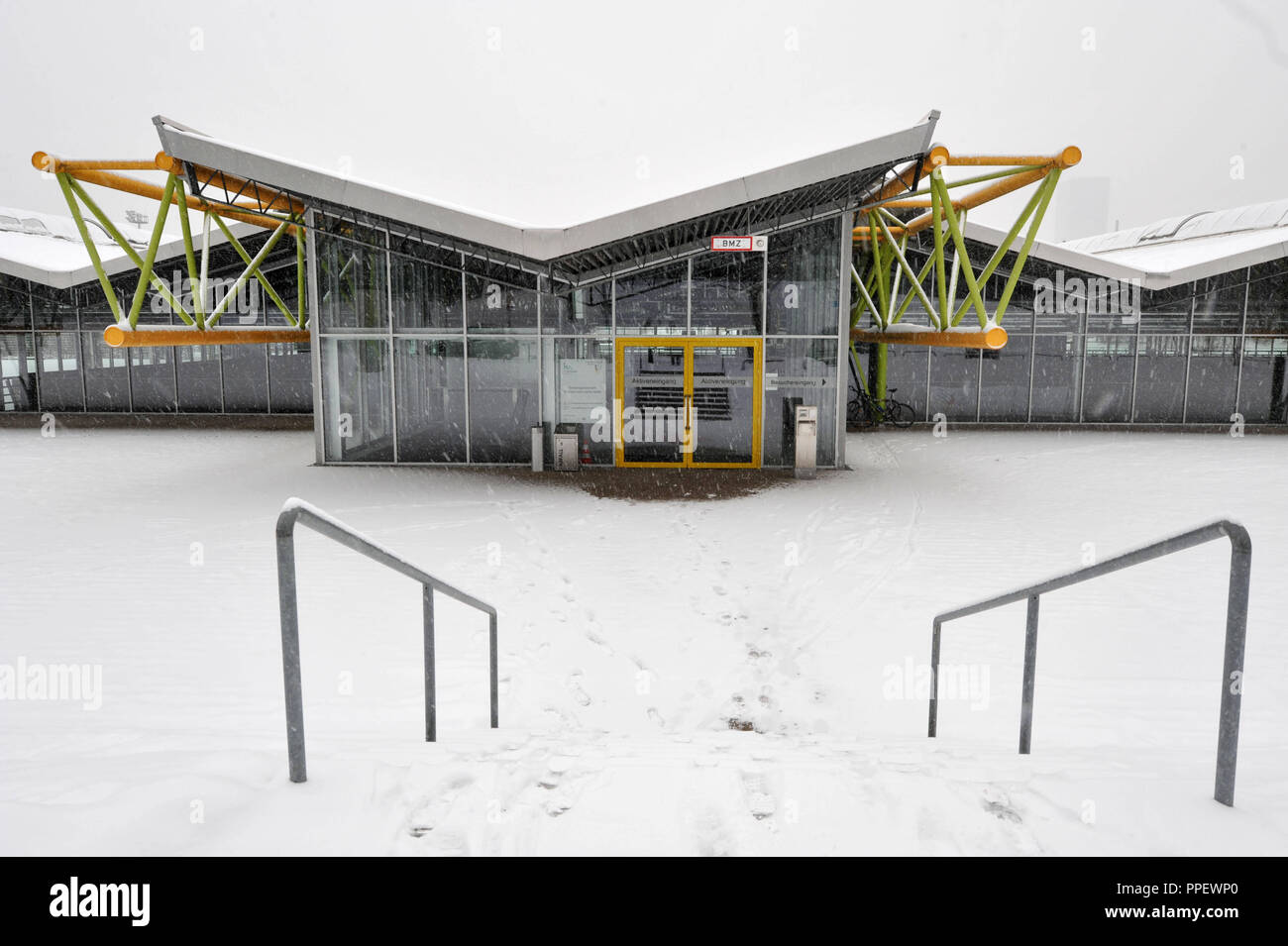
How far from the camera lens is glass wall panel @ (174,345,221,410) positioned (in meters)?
19.9

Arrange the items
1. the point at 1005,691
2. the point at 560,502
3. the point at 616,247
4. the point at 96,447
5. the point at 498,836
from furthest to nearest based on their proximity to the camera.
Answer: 1. the point at 96,447
2. the point at 616,247
3. the point at 560,502
4. the point at 1005,691
5. the point at 498,836

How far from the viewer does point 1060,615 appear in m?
6.73

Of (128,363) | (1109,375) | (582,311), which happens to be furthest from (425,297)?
(1109,375)

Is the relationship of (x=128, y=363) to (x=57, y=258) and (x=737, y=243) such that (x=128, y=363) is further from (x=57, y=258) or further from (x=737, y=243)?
(x=737, y=243)

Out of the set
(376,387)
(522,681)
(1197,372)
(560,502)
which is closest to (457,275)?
(376,387)

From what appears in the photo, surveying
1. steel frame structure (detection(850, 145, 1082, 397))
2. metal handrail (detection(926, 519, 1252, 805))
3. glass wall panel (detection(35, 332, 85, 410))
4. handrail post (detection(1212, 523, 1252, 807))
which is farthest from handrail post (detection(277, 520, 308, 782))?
glass wall panel (detection(35, 332, 85, 410))

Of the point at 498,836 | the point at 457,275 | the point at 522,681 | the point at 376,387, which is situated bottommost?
the point at 522,681

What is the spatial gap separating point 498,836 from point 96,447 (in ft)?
55.7

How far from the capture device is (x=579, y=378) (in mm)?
13906

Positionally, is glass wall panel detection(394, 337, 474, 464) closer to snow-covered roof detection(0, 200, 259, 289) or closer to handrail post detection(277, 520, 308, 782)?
snow-covered roof detection(0, 200, 259, 289)

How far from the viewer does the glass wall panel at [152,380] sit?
19766 millimetres

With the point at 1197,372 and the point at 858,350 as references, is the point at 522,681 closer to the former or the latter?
the point at 858,350

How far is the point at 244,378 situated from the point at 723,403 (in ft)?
41.8
